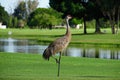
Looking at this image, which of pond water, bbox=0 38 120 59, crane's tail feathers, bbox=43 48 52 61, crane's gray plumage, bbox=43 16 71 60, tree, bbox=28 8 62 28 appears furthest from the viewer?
tree, bbox=28 8 62 28

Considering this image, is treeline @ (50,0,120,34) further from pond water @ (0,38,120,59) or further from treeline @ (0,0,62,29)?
treeline @ (0,0,62,29)

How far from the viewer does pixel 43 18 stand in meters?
124

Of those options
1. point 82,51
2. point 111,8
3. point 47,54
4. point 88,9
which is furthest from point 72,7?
point 47,54

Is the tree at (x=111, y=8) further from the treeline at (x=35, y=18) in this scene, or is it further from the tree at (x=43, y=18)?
the tree at (x=43, y=18)

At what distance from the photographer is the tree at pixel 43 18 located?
4867 inches

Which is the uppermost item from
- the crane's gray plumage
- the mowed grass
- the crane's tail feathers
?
the crane's gray plumage

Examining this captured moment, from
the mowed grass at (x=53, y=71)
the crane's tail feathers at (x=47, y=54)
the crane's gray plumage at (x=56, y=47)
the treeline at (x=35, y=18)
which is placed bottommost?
the treeline at (x=35, y=18)

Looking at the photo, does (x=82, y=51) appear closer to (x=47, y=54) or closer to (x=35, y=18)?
(x=47, y=54)

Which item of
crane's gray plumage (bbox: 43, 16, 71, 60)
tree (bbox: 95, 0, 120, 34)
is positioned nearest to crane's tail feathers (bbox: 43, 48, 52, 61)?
crane's gray plumage (bbox: 43, 16, 71, 60)

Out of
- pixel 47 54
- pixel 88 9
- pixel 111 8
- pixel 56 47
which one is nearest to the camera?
pixel 47 54

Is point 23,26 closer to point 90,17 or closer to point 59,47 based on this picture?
point 90,17

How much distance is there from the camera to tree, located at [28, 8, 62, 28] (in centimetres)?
12362

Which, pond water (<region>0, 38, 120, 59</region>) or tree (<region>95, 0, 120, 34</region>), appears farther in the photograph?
tree (<region>95, 0, 120, 34</region>)

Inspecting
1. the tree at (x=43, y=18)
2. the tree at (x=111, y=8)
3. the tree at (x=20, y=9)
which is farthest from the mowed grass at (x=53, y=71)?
the tree at (x=43, y=18)
